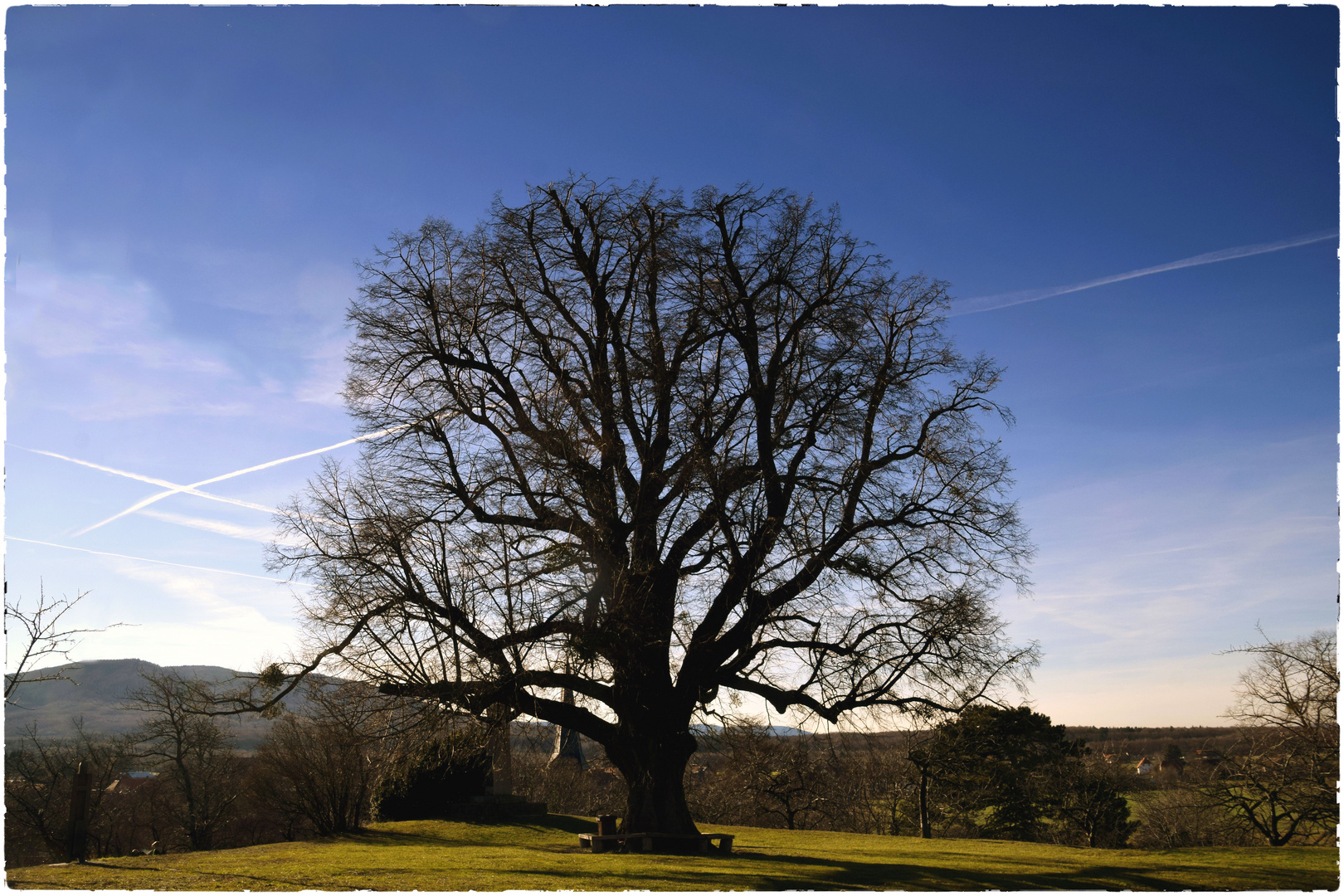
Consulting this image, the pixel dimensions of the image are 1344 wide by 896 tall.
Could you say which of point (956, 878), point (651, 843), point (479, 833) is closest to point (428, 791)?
point (479, 833)

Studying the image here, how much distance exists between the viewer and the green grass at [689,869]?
11180 mm

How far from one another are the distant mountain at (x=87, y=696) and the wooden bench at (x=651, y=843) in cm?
641

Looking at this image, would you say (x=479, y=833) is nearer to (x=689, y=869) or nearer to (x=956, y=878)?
(x=689, y=869)

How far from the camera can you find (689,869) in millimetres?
12945

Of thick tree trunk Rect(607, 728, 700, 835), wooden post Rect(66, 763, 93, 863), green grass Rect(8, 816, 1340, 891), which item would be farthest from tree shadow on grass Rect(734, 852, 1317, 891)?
wooden post Rect(66, 763, 93, 863)

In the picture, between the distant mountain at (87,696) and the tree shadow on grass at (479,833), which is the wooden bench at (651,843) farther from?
the distant mountain at (87,696)

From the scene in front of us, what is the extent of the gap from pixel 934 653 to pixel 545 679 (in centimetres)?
686

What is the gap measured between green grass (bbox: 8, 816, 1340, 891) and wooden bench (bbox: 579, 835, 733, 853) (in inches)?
15.1

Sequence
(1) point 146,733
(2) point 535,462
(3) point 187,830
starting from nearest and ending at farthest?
(2) point 535,462, (3) point 187,830, (1) point 146,733

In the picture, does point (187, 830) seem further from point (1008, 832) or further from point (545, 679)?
point (1008, 832)

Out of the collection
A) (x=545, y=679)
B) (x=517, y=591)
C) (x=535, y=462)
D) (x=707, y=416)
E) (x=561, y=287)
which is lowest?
(x=545, y=679)

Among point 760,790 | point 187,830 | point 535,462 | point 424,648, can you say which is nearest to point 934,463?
point 535,462

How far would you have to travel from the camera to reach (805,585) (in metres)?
15.2

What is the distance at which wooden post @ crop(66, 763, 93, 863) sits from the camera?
13602mm
